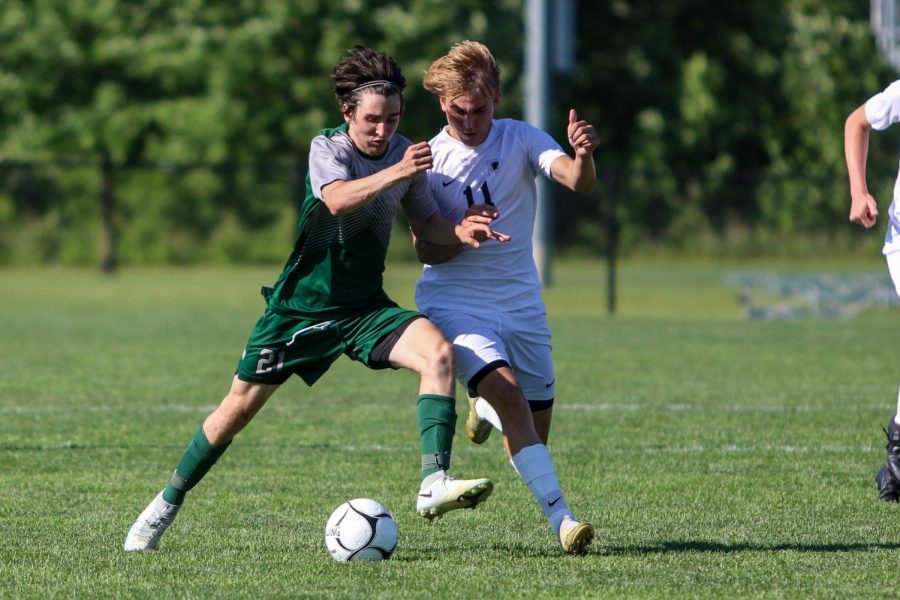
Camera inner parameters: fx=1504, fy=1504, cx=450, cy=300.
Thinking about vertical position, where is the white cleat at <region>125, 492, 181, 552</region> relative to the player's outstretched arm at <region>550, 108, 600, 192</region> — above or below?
below

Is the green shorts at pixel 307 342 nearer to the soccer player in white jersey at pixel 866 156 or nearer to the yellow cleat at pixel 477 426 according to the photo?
the yellow cleat at pixel 477 426

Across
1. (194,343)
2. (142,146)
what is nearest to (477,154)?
(194,343)

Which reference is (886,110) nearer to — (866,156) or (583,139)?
(866,156)

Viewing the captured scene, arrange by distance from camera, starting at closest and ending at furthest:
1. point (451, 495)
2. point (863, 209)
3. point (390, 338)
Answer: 1. point (451, 495)
2. point (390, 338)
3. point (863, 209)

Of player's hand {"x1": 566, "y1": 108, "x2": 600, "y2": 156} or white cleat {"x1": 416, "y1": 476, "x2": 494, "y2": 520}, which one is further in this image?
player's hand {"x1": 566, "y1": 108, "x2": 600, "y2": 156}

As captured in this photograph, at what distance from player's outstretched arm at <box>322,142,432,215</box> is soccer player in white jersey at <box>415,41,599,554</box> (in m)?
0.53

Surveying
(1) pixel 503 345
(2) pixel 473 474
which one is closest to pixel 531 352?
(1) pixel 503 345

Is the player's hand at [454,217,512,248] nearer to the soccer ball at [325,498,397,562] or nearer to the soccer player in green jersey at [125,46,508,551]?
the soccer player in green jersey at [125,46,508,551]

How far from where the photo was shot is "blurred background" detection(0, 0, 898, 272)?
3175 centimetres

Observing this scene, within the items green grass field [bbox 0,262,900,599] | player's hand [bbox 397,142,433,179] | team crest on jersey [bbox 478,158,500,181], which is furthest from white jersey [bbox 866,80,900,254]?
player's hand [bbox 397,142,433,179]

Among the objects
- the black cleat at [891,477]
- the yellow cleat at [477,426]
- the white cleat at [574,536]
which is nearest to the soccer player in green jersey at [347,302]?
the white cleat at [574,536]

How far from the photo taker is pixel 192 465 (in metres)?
5.97

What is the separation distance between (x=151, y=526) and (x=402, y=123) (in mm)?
30212

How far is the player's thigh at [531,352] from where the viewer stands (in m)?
6.14
